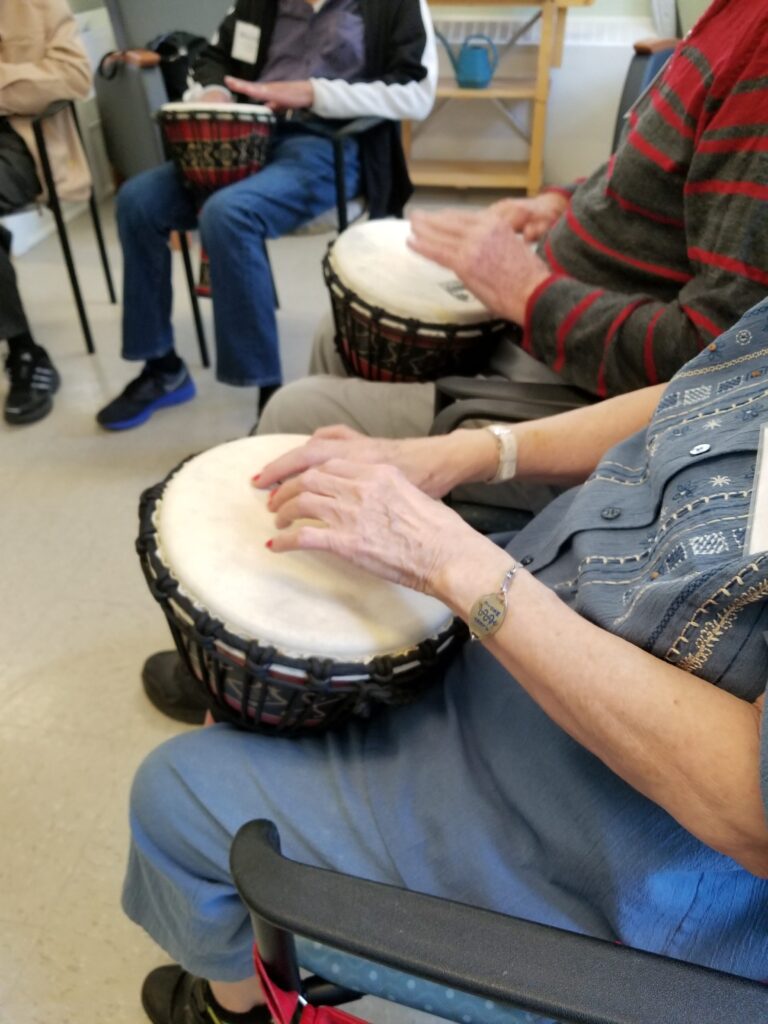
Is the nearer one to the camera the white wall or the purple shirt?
the purple shirt

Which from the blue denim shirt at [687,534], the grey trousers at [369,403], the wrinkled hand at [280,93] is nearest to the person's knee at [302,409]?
the grey trousers at [369,403]

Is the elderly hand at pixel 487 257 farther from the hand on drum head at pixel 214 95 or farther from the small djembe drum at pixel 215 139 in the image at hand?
the hand on drum head at pixel 214 95

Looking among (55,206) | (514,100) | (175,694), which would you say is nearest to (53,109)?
(55,206)

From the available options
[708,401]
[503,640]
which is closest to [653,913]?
[503,640]

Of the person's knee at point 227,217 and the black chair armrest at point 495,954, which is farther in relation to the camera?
the person's knee at point 227,217

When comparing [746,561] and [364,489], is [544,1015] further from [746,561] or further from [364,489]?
[364,489]

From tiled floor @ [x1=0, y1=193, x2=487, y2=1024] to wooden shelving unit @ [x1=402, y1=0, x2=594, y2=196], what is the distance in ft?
5.50

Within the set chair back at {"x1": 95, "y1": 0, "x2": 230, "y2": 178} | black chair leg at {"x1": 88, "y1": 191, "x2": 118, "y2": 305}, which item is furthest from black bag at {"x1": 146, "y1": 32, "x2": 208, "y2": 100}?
black chair leg at {"x1": 88, "y1": 191, "x2": 118, "y2": 305}

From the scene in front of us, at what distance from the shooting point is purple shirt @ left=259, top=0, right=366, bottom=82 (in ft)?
6.72

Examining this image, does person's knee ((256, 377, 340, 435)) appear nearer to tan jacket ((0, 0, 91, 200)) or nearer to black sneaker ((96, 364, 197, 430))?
black sneaker ((96, 364, 197, 430))

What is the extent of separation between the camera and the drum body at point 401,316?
118cm

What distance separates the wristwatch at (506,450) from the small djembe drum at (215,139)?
1250 millimetres

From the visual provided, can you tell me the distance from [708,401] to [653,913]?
41cm

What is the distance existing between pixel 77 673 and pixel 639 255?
1.17 m
